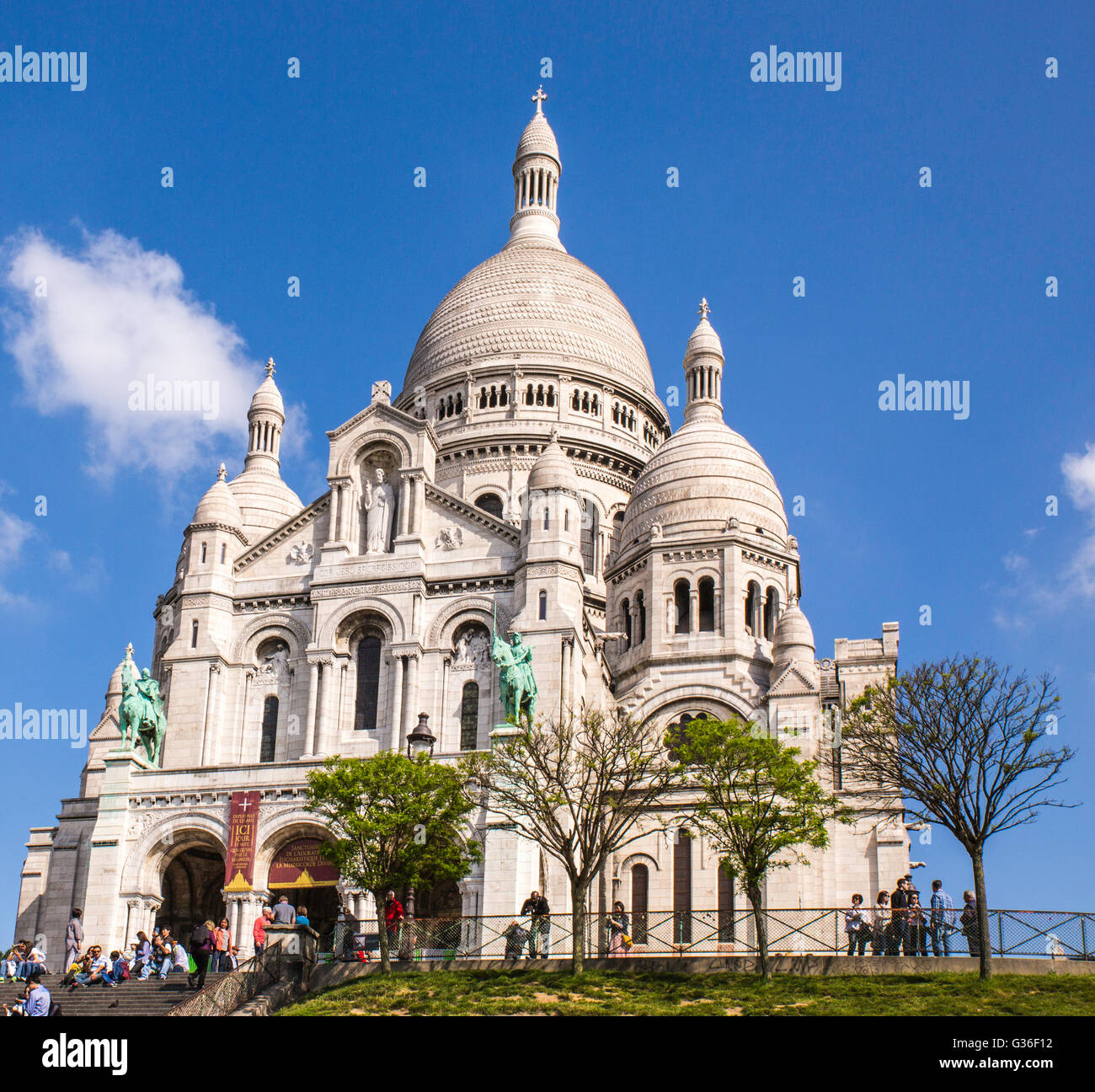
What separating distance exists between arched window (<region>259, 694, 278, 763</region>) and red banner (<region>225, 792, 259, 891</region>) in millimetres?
5307

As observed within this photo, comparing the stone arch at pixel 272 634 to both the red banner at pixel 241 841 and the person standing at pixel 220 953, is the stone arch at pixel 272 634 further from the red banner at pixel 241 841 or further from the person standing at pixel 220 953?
the person standing at pixel 220 953

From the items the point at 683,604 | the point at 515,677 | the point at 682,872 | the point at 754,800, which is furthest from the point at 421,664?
the point at 754,800

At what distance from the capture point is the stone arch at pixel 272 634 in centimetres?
5616

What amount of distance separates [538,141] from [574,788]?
191 ft

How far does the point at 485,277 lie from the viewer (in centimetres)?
8294

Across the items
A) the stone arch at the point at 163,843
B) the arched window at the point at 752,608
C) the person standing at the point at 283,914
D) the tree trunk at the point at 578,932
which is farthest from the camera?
the arched window at the point at 752,608

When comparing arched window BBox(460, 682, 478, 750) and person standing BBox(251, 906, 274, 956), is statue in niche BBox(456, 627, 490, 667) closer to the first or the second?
arched window BBox(460, 682, 478, 750)

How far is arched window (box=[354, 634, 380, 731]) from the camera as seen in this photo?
54312 millimetres

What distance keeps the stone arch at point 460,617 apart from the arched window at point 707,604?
10.6 m

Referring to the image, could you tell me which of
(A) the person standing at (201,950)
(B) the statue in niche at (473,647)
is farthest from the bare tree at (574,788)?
(A) the person standing at (201,950)

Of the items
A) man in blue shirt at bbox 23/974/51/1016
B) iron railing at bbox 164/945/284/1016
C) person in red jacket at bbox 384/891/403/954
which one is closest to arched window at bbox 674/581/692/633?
person in red jacket at bbox 384/891/403/954

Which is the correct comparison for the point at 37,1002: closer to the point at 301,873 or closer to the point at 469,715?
the point at 301,873
